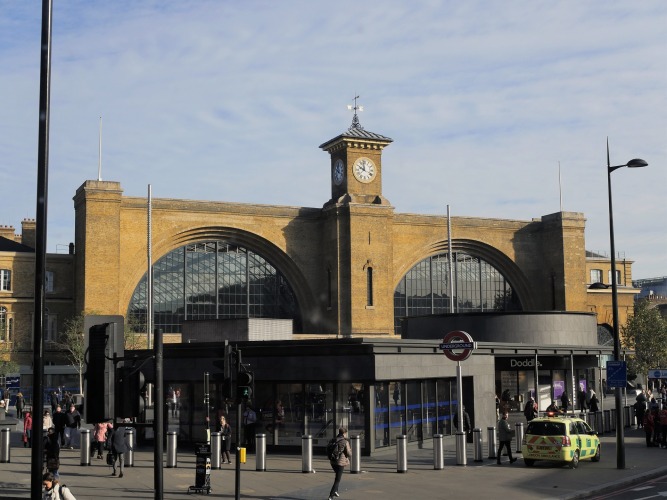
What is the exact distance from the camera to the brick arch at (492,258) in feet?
214

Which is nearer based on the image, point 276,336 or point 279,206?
point 276,336

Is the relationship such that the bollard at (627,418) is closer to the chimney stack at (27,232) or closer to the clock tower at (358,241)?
the clock tower at (358,241)

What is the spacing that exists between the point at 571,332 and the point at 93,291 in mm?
27868

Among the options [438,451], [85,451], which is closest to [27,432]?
[85,451]

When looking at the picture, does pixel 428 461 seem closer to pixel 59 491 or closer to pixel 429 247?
pixel 59 491

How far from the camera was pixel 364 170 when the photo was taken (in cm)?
6156

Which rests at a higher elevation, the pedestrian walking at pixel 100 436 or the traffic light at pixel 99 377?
the traffic light at pixel 99 377

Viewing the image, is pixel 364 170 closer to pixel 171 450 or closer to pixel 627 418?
pixel 627 418

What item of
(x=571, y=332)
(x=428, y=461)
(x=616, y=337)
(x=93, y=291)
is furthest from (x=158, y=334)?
(x=93, y=291)

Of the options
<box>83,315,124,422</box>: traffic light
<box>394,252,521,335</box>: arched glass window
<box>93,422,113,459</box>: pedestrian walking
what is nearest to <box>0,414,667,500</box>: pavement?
<box>93,422,113,459</box>: pedestrian walking

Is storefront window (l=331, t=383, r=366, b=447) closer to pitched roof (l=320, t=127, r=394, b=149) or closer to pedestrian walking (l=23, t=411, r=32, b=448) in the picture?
pedestrian walking (l=23, t=411, r=32, b=448)

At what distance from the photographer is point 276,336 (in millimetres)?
32719

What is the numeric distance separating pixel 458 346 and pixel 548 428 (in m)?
3.20

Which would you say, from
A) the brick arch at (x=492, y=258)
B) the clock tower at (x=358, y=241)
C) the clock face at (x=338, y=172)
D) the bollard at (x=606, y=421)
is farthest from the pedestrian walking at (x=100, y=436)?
the brick arch at (x=492, y=258)
